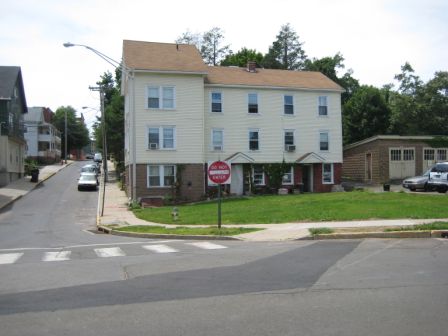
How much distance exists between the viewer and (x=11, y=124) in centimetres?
5278

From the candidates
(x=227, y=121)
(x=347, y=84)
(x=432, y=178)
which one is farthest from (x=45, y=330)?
(x=347, y=84)

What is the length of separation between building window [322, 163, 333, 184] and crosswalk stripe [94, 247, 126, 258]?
2964 centimetres

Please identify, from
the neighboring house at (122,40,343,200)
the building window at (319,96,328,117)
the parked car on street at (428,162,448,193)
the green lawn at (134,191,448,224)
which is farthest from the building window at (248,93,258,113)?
the green lawn at (134,191,448,224)

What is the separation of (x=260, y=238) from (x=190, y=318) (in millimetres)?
10175

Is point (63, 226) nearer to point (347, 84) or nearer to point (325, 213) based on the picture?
point (325, 213)

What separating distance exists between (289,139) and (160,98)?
10.8 metres

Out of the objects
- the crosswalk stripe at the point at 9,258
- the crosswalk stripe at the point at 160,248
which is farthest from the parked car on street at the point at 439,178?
the crosswalk stripe at the point at 9,258

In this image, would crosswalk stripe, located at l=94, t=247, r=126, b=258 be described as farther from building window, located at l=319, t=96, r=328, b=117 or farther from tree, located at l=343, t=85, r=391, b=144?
tree, located at l=343, t=85, r=391, b=144

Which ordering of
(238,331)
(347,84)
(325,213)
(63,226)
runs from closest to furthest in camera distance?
(238,331)
(325,213)
(63,226)
(347,84)

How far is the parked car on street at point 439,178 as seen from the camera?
105 ft

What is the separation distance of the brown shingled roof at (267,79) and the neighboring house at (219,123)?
82mm

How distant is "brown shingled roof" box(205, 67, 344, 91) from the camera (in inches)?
1620

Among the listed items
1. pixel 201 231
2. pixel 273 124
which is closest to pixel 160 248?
pixel 201 231

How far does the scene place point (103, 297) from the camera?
819cm
